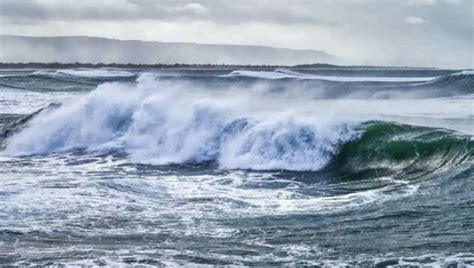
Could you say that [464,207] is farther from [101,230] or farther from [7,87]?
[7,87]

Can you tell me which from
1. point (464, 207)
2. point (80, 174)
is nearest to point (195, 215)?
point (464, 207)

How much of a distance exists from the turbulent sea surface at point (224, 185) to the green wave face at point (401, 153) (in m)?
0.05

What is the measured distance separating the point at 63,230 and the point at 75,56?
14890 centimetres

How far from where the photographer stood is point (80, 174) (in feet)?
53.9

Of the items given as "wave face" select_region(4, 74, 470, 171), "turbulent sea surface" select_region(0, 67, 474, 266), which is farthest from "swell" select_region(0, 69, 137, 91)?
"wave face" select_region(4, 74, 470, 171)

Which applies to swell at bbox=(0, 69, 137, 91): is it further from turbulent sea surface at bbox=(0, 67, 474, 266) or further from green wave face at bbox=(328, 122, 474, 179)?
green wave face at bbox=(328, 122, 474, 179)

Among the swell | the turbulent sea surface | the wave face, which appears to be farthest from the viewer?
the swell

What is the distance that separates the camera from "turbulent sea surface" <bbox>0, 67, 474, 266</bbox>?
9695 millimetres

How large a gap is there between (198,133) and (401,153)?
6064mm

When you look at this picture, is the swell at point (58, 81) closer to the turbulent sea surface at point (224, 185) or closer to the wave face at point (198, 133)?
the turbulent sea surface at point (224, 185)

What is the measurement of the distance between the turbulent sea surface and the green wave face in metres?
0.05

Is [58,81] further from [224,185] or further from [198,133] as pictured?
[224,185]

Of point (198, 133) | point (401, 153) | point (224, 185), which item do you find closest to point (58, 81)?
point (198, 133)

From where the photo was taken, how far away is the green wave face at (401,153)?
1644cm
